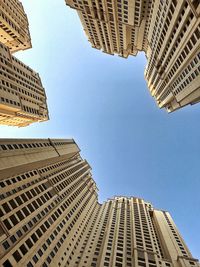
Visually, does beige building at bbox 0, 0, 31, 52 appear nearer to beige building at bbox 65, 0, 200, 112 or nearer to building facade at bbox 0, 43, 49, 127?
building facade at bbox 0, 43, 49, 127

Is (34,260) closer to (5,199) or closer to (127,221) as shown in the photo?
(5,199)

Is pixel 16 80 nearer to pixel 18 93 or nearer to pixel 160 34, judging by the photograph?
pixel 18 93

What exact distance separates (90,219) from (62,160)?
24.7 metres

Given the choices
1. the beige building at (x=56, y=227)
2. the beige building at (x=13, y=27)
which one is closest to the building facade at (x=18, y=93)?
the beige building at (x=56, y=227)

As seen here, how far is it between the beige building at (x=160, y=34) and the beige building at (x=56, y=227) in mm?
42945

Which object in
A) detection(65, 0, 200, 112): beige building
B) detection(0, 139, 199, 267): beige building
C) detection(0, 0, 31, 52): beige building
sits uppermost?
detection(0, 0, 31, 52): beige building

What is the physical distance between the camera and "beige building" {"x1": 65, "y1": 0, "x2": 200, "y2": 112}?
63.5 meters

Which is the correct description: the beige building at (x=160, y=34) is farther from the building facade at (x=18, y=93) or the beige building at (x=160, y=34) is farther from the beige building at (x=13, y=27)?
the beige building at (x=13, y=27)

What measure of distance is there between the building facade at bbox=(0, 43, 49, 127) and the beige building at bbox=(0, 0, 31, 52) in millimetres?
17889

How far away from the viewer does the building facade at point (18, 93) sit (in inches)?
3622

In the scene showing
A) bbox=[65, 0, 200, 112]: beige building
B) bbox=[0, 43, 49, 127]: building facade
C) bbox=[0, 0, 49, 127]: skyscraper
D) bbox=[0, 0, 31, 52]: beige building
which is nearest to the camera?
bbox=[65, 0, 200, 112]: beige building

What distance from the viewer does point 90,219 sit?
104312 millimetres

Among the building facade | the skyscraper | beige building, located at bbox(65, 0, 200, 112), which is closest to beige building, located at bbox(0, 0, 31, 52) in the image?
the skyscraper

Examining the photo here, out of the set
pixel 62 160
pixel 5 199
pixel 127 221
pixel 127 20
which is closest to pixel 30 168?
pixel 5 199
